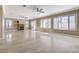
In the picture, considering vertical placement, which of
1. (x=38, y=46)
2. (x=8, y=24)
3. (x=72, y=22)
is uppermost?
(x=8, y=24)

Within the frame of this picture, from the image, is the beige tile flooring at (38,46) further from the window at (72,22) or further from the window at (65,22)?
the window at (65,22)

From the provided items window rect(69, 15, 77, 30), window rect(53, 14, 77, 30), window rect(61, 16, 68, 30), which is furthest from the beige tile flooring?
window rect(61, 16, 68, 30)

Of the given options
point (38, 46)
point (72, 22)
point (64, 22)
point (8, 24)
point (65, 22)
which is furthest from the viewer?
point (8, 24)

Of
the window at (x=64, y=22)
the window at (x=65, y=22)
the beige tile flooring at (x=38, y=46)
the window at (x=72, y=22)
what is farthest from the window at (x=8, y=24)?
the beige tile flooring at (x=38, y=46)

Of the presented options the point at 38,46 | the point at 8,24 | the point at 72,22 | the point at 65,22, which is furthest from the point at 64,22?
the point at 8,24

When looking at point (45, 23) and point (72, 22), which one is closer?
point (72, 22)

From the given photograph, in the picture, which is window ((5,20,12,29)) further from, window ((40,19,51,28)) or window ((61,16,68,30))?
window ((61,16,68,30))

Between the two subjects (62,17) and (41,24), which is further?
(41,24)

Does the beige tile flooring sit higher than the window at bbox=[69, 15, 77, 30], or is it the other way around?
the window at bbox=[69, 15, 77, 30]

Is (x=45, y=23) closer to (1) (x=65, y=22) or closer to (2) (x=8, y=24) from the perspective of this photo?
(1) (x=65, y=22)
